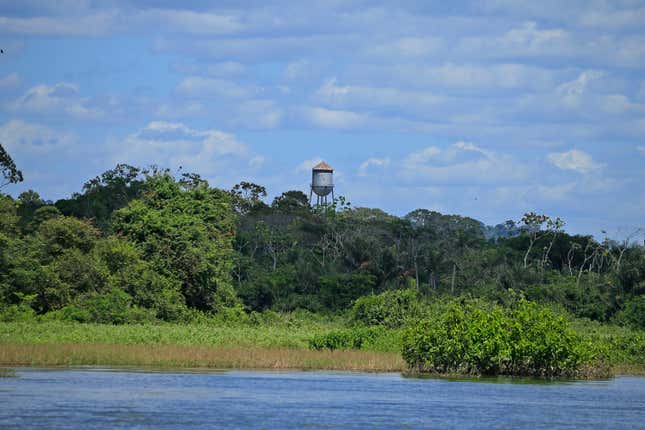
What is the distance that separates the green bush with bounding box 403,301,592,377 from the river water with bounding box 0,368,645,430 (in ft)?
3.59

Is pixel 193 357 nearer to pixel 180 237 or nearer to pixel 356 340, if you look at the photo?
pixel 356 340

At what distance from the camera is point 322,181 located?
123 metres

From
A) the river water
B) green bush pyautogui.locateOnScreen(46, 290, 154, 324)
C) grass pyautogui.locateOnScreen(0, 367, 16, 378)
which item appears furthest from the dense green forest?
grass pyautogui.locateOnScreen(0, 367, 16, 378)

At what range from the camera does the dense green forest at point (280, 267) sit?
181 ft

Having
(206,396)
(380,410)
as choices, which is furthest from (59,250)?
(380,410)

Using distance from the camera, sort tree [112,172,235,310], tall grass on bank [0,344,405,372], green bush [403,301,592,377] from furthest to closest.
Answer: tree [112,172,235,310] → tall grass on bank [0,344,405,372] → green bush [403,301,592,377]

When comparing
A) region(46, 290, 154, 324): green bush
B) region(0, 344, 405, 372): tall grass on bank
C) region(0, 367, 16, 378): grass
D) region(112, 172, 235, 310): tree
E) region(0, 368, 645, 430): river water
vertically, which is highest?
region(112, 172, 235, 310): tree

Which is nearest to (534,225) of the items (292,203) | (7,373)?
(292,203)

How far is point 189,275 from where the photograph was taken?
64062 mm

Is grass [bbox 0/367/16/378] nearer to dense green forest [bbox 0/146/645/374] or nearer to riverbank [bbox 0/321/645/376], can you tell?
riverbank [bbox 0/321/645/376]

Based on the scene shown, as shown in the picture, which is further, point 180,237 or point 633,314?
point 633,314

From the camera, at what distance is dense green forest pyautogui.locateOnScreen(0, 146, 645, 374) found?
5516cm

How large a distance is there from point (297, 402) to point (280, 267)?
175ft

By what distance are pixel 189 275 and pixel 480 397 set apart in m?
31.7
